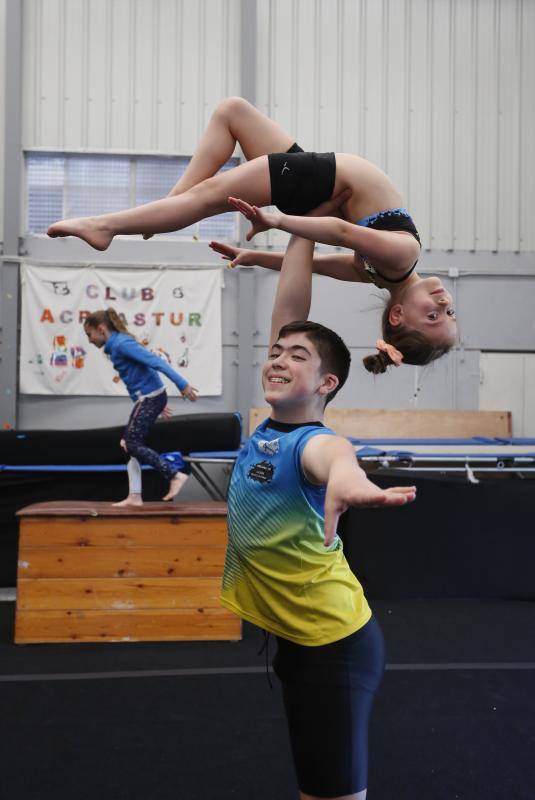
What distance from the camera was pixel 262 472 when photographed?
4.62 feet

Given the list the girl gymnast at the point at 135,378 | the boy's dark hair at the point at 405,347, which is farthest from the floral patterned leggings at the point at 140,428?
the boy's dark hair at the point at 405,347

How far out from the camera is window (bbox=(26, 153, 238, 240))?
6.70 m

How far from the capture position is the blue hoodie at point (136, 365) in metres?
4.00

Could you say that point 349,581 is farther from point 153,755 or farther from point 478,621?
point 478,621

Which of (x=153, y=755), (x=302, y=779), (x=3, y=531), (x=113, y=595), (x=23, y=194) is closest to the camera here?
(x=302, y=779)

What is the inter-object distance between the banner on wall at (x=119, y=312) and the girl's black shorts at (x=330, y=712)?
5322 millimetres

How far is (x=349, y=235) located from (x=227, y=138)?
538mm

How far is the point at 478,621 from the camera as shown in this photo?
4109mm

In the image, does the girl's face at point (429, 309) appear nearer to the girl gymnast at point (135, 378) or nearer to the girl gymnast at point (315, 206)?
the girl gymnast at point (315, 206)

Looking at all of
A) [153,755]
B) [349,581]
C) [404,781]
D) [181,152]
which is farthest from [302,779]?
[181,152]

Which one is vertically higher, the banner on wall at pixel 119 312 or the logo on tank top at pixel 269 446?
the banner on wall at pixel 119 312

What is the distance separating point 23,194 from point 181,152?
61.2 inches

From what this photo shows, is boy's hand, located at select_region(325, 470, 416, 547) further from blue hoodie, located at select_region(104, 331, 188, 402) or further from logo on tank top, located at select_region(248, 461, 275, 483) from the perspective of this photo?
blue hoodie, located at select_region(104, 331, 188, 402)

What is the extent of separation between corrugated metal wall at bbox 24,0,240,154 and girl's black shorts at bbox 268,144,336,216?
17.9 ft
